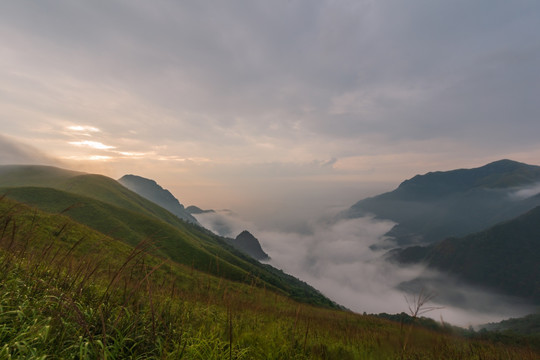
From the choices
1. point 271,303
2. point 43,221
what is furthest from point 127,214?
point 271,303

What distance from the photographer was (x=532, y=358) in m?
6.62

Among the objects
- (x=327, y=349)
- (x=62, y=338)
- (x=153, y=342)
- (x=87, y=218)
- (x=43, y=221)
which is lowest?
(x=87, y=218)

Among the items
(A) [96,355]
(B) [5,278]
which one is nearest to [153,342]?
(A) [96,355]

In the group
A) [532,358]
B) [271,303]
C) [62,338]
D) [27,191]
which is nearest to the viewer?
[62,338]

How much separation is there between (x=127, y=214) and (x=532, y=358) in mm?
81619

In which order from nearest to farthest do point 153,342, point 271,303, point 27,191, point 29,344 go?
point 29,344
point 153,342
point 271,303
point 27,191

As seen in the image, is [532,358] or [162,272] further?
[162,272]

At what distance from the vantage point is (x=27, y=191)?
67312 millimetres

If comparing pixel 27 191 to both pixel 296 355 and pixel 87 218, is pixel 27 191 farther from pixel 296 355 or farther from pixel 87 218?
pixel 296 355

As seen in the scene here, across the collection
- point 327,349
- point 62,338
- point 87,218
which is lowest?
point 87,218

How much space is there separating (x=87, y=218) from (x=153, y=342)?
71.2 metres

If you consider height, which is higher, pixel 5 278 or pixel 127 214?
pixel 5 278

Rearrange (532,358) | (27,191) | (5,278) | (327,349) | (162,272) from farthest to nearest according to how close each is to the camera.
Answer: (27,191) → (162,272) → (532,358) → (327,349) → (5,278)

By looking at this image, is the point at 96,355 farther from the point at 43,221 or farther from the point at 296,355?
the point at 43,221
